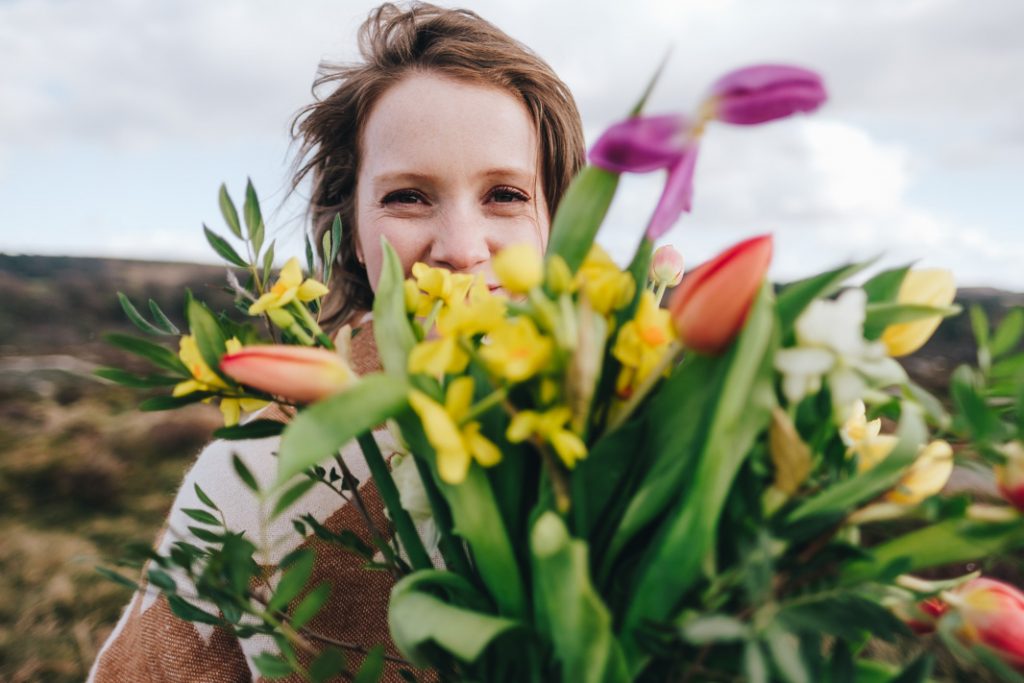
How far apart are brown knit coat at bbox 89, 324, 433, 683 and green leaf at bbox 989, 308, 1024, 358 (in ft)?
2.15

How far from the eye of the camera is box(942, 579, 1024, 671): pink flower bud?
15.6 inches

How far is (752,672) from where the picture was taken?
1.01ft

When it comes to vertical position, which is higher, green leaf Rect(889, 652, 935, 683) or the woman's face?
the woman's face

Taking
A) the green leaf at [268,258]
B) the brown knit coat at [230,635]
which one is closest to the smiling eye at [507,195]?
the brown knit coat at [230,635]

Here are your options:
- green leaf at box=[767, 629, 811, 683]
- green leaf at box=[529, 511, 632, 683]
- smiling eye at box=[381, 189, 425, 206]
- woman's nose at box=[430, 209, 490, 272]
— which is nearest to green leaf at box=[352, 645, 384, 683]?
green leaf at box=[529, 511, 632, 683]

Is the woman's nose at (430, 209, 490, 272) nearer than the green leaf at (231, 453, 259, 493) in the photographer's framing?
No

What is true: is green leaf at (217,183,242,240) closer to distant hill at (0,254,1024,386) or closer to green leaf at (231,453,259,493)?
green leaf at (231,453,259,493)

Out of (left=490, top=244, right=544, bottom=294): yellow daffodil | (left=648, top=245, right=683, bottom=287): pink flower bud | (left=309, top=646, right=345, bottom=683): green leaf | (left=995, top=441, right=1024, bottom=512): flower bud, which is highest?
(left=490, top=244, right=544, bottom=294): yellow daffodil

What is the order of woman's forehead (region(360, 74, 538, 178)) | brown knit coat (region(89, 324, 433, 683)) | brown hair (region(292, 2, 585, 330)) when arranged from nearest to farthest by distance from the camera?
brown knit coat (region(89, 324, 433, 683))
woman's forehead (region(360, 74, 538, 178))
brown hair (region(292, 2, 585, 330))

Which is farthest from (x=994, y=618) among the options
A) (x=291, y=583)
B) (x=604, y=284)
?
(x=291, y=583)

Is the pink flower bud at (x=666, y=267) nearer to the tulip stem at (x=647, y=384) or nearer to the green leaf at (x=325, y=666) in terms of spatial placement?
the tulip stem at (x=647, y=384)

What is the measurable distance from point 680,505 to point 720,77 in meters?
0.23

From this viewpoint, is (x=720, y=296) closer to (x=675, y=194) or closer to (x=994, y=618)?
(x=675, y=194)

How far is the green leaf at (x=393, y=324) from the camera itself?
43 cm
